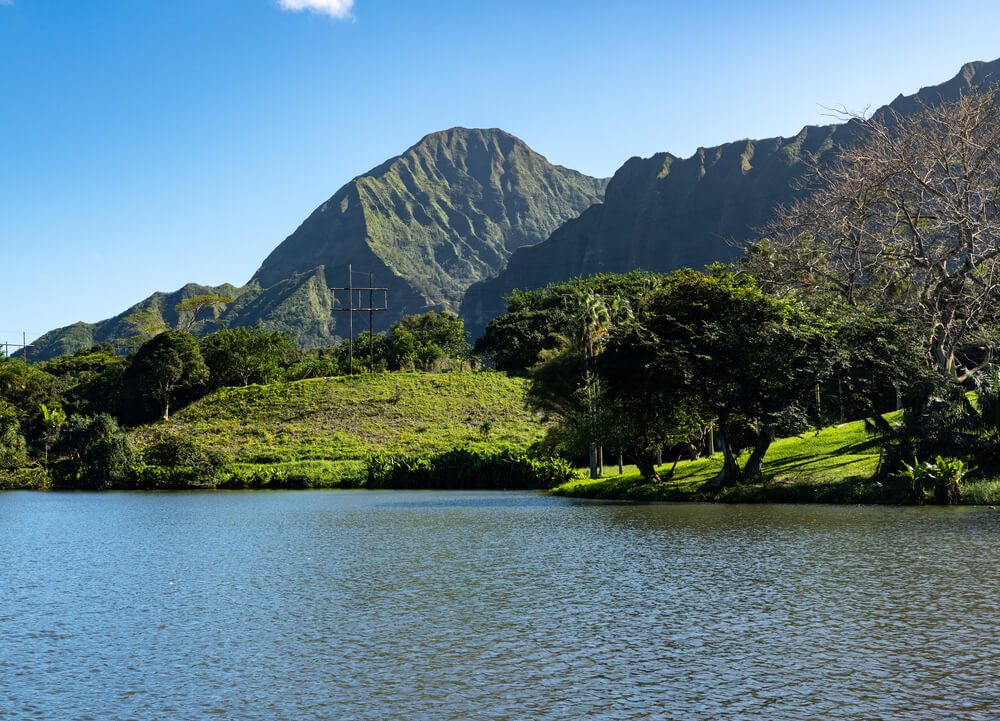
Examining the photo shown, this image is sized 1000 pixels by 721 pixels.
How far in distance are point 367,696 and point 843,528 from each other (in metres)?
22.4

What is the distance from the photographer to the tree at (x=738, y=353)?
148ft

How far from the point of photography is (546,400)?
→ 220 ft

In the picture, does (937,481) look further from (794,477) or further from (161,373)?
(161,373)

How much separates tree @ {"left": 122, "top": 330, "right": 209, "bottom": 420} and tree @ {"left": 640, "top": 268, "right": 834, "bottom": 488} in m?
75.5

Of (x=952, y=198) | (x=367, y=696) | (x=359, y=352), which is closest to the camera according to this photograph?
(x=367, y=696)

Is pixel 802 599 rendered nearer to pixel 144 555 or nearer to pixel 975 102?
pixel 144 555

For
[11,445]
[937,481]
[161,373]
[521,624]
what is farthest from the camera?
[161,373]

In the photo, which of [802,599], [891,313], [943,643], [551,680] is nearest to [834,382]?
[891,313]

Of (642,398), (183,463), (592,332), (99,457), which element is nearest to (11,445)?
(99,457)

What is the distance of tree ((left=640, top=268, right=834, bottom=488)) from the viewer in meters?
45.0

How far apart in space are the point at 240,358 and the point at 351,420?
28966 mm

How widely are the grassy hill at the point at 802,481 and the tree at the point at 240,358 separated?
7327 centimetres

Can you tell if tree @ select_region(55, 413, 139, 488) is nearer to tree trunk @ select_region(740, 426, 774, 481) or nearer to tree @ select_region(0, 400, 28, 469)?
tree @ select_region(0, 400, 28, 469)

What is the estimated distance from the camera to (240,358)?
122m
